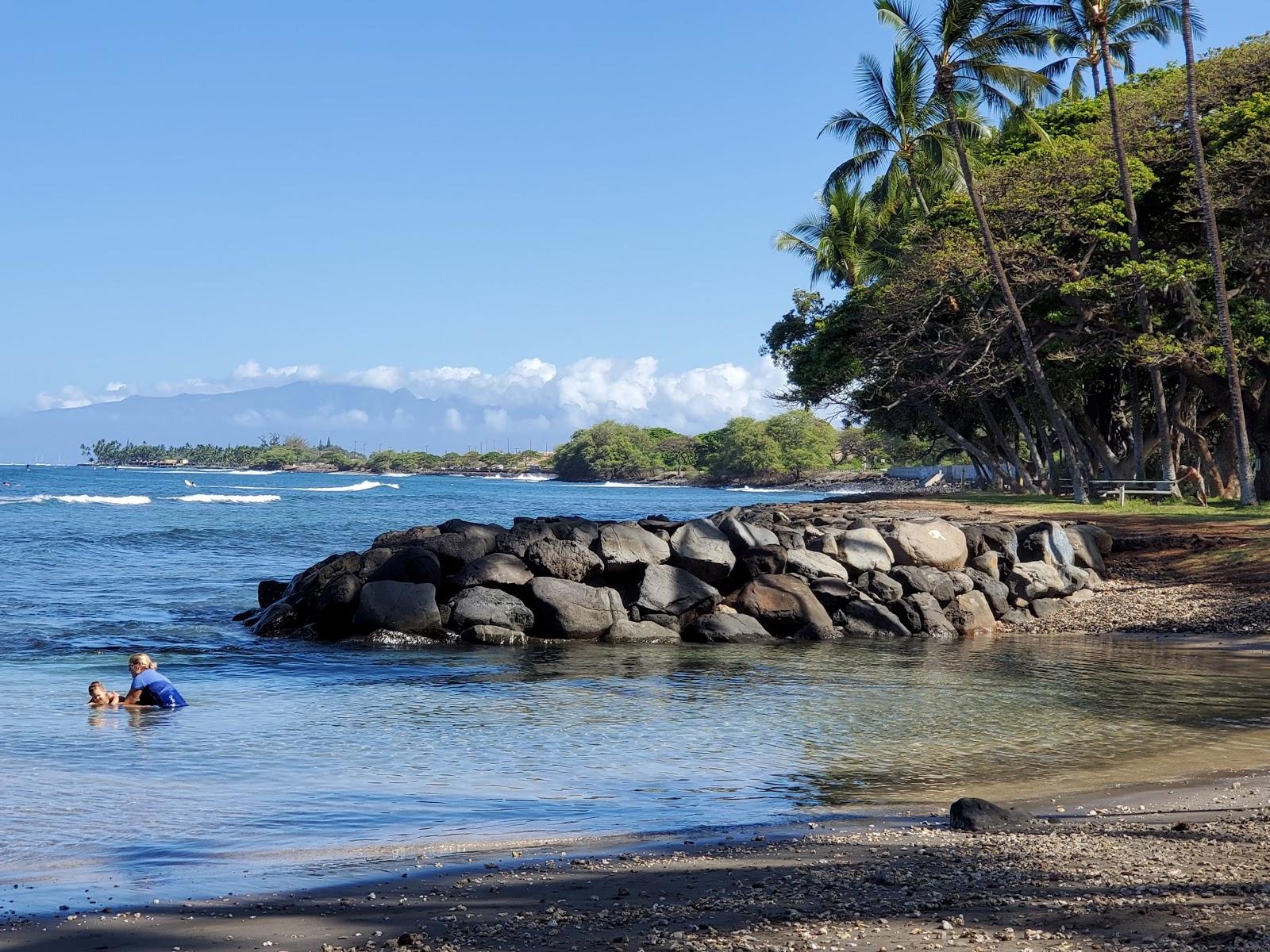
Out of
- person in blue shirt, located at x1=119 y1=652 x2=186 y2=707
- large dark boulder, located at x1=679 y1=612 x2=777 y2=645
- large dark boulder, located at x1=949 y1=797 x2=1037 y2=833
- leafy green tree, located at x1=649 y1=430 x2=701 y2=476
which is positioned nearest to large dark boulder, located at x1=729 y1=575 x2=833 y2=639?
large dark boulder, located at x1=679 y1=612 x2=777 y2=645

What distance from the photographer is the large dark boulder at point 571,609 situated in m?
19.9

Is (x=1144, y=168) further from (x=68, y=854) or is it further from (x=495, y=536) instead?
(x=68, y=854)

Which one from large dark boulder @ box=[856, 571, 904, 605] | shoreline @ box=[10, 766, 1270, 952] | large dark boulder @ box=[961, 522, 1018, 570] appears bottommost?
large dark boulder @ box=[856, 571, 904, 605]

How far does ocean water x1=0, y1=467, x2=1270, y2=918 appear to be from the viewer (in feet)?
26.7

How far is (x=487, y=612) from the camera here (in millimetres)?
19875

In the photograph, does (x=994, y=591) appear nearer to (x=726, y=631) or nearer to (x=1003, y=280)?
(x=726, y=631)

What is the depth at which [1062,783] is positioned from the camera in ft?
32.3

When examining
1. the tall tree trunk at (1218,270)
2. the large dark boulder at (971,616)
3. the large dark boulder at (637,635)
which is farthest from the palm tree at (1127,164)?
the large dark boulder at (637,635)

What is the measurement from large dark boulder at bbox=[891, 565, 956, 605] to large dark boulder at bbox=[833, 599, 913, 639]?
3.64 feet

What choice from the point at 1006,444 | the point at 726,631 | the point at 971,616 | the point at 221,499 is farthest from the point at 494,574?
the point at 221,499

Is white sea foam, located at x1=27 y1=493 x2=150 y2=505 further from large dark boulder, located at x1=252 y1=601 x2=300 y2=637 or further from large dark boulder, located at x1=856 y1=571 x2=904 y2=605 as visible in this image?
large dark boulder, located at x1=856 y1=571 x2=904 y2=605

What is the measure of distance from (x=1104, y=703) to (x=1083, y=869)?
27.1 feet

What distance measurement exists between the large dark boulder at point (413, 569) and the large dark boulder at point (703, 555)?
4119mm

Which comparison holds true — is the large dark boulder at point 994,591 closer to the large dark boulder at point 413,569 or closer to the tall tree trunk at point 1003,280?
the large dark boulder at point 413,569
